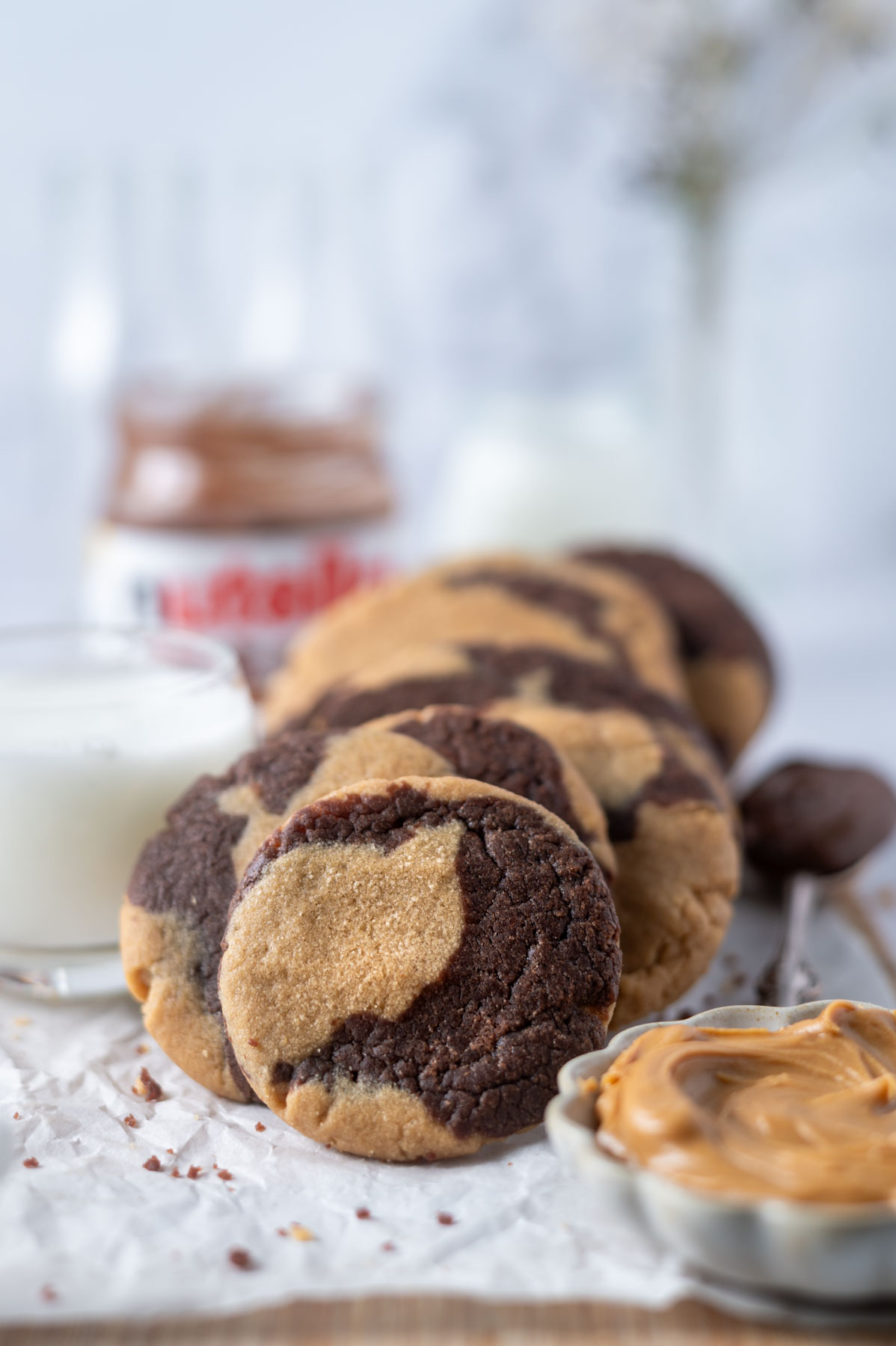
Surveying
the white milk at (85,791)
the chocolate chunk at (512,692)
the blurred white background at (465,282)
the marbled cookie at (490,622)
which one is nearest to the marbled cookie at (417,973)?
the white milk at (85,791)

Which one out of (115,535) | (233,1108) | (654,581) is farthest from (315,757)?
(115,535)

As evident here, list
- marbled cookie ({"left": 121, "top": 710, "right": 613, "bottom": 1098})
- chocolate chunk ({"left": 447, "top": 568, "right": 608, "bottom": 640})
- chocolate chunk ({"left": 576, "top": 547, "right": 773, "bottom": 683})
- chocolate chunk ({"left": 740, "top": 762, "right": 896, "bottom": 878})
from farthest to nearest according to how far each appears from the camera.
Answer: chocolate chunk ({"left": 576, "top": 547, "right": 773, "bottom": 683}) < chocolate chunk ({"left": 447, "top": 568, "right": 608, "bottom": 640}) < chocolate chunk ({"left": 740, "top": 762, "right": 896, "bottom": 878}) < marbled cookie ({"left": 121, "top": 710, "right": 613, "bottom": 1098})

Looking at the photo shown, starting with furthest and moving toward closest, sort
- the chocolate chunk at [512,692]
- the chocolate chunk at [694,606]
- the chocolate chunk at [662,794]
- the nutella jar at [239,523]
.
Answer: the nutella jar at [239,523]
the chocolate chunk at [694,606]
the chocolate chunk at [512,692]
the chocolate chunk at [662,794]

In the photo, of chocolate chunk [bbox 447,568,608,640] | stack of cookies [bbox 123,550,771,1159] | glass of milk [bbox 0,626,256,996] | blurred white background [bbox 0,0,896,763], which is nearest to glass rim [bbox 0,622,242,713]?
glass of milk [bbox 0,626,256,996]

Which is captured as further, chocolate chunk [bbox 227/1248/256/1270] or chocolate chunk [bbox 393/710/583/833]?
chocolate chunk [bbox 393/710/583/833]

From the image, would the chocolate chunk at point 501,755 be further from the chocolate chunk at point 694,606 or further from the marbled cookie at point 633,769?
the chocolate chunk at point 694,606

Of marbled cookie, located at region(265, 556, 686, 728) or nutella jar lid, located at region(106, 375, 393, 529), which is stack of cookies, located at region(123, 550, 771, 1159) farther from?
nutella jar lid, located at region(106, 375, 393, 529)

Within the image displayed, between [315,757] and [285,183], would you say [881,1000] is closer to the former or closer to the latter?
[315,757]
